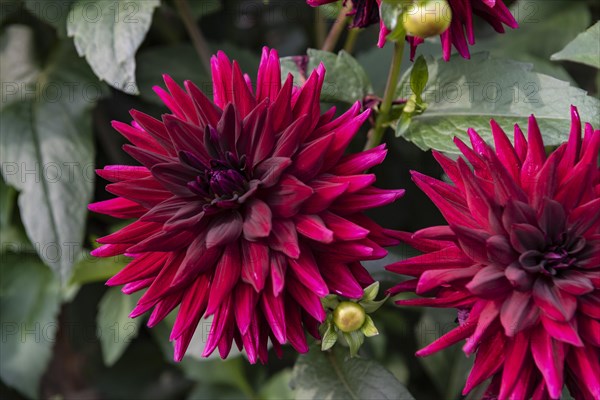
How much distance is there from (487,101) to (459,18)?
0.11 m

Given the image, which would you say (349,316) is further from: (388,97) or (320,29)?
(320,29)

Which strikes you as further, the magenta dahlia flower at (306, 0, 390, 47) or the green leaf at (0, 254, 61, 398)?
the green leaf at (0, 254, 61, 398)

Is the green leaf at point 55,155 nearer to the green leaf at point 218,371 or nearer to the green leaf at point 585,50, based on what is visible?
the green leaf at point 218,371

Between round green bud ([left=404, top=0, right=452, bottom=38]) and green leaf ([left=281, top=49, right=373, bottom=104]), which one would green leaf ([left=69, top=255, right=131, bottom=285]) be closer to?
green leaf ([left=281, top=49, right=373, bottom=104])

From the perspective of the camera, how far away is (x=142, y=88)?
87cm

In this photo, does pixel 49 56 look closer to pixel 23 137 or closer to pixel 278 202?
pixel 23 137

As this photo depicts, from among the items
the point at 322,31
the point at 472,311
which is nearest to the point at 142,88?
the point at 322,31

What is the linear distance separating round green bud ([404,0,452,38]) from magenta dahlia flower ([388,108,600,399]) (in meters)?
0.09

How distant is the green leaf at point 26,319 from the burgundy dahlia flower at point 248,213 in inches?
16.5

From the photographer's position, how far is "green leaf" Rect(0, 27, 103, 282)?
30.6 inches

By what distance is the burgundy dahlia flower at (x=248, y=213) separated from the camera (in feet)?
1.60

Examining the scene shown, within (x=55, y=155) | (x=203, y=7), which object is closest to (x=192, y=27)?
(x=203, y=7)

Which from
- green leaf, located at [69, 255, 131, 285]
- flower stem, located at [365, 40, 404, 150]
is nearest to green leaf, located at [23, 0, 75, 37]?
green leaf, located at [69, 255, 131, 285]

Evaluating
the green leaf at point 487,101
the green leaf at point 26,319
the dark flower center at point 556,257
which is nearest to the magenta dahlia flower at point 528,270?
the dark flower center at point 556,257
